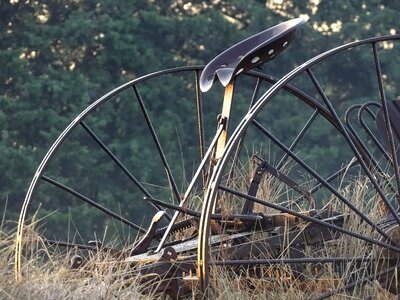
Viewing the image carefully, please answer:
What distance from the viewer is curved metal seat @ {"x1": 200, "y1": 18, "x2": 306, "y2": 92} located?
210 inches

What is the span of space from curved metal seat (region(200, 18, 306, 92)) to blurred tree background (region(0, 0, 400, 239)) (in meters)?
12.0

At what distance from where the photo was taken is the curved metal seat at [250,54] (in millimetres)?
5332

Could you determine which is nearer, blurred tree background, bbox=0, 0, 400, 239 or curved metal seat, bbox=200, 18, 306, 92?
curved metal seat, bbox=200, 18, 306, 92

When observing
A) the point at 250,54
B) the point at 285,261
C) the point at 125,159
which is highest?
the point at 250,54

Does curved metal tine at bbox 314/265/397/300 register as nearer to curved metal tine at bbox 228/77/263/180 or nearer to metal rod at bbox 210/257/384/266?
metal rod at bbox 210/257/384/266

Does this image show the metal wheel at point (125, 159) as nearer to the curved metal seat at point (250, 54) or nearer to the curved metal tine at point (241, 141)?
the curved metal tine at point (241, 141)

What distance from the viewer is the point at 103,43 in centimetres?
2003

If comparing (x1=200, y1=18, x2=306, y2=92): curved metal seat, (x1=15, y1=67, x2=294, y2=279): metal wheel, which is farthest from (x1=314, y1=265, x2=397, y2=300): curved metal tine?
(x1=15, y1=67, x2=294, y2=279): metal wheel

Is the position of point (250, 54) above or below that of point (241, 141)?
above

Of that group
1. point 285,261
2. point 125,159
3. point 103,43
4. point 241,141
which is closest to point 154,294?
point 285,261

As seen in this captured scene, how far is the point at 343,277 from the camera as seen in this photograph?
542cm

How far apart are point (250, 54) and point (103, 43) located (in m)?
14.9

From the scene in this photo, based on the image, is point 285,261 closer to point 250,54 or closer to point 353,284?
point 353,284

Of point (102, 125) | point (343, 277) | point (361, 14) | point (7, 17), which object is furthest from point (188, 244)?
point (361, 14)
